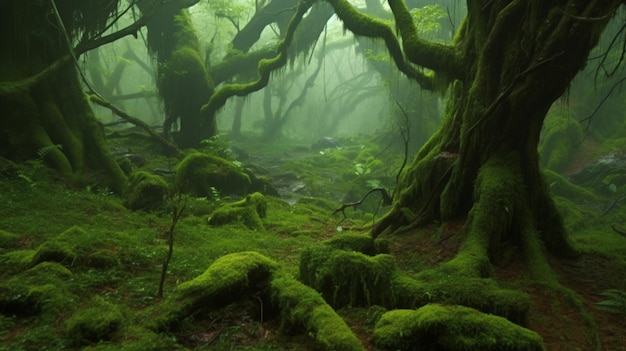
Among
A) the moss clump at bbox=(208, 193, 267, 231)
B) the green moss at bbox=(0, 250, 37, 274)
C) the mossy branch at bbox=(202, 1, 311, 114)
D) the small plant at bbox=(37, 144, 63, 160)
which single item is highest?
the mossy branch at bbox=(202, 1, 311, 114)

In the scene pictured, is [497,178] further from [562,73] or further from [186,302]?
[186,302]

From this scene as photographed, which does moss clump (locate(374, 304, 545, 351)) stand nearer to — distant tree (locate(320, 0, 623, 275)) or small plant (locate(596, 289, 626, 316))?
distant tree (locate(320, 0, 623, 275))

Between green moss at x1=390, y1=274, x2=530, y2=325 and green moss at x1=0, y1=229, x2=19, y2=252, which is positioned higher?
green moss at x1=390, y1=274, x2=530, y2=325

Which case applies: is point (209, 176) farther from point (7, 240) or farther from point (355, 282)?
point (355, 282)

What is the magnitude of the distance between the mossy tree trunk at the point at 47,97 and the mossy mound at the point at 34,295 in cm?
588

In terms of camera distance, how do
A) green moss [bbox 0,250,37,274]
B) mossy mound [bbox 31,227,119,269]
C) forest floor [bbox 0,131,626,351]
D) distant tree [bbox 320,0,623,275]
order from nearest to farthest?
forest floor [bbox 0,131,626,351], green moss [bbox 0,250,37,274], mossy mound [bbox 31,227,119,269], distant tree [bbox 320,0,623,275]

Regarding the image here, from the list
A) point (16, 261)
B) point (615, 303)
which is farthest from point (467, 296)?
point (16, 261)

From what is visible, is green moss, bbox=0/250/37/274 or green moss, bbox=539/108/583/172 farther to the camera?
green moss, bbox=539/108/583/172

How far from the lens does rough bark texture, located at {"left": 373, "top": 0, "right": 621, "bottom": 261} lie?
5445 mm

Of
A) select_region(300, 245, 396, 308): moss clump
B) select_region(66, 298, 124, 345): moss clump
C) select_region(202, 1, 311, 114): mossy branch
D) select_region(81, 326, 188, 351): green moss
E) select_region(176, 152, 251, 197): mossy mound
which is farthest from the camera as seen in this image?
select_region(202, 1, 311, 114): mossy branch

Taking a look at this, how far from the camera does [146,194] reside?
8555mm

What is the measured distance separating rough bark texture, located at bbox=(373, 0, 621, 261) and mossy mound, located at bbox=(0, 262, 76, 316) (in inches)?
202

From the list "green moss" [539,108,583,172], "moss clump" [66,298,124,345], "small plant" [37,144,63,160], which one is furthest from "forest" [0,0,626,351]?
"green moss" [539,108,583,172]

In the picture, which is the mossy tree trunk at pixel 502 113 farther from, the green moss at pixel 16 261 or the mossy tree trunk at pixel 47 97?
the mossy tree trunk at pixel 47 97
